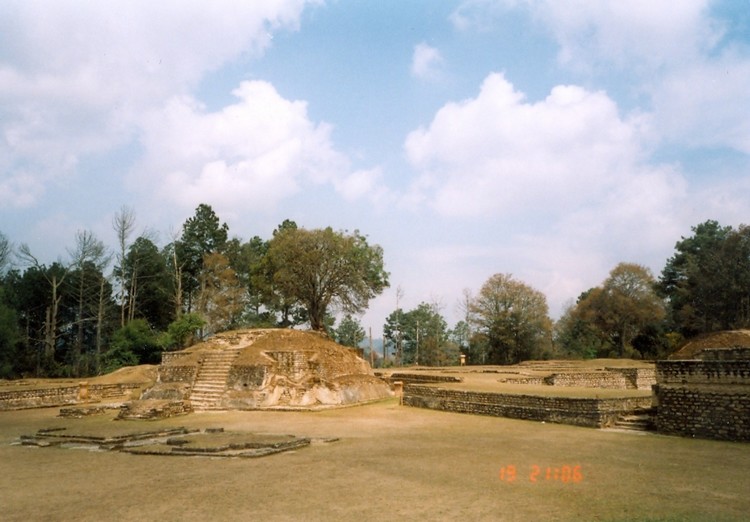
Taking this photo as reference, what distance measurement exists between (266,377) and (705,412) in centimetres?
1353

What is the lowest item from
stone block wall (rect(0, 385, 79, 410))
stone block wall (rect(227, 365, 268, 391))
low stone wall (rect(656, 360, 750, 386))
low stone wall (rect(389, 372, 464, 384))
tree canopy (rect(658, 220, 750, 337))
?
stone block wall (rect(0, 385, 79, 410))

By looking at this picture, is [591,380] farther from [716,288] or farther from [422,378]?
[716,288]

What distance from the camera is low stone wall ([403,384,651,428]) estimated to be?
13117 mm

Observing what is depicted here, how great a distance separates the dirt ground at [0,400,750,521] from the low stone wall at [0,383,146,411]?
27.6 feet

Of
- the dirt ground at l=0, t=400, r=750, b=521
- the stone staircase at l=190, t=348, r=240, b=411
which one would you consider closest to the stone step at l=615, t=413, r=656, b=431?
the dirt ground at l=0, t=400, r=750, b=521

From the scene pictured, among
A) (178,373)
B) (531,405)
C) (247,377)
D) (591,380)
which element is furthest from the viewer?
(591,380)

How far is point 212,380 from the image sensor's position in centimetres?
2034

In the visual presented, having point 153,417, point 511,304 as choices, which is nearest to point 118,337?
point 153,417

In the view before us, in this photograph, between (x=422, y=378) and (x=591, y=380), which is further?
(x=591, y=380)

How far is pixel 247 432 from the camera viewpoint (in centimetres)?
1322

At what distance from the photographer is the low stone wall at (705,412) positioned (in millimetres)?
10703

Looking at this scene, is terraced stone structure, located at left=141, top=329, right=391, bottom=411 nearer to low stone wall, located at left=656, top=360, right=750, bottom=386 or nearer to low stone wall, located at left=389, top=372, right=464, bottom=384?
low stone wall, located at left=389, top=372, right=464, bottom=384
